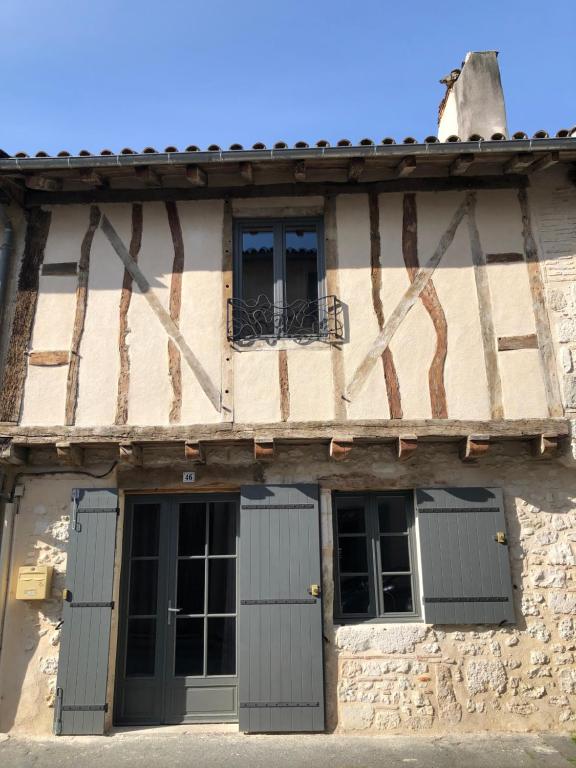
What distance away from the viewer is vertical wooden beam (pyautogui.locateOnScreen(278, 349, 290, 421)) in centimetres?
506

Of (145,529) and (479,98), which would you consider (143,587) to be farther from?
(479,98)

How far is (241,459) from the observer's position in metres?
5.15

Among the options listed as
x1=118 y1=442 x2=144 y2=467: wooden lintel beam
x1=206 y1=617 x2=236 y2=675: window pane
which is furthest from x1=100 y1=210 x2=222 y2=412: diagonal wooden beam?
x1=206 y1=617 x2=236 y2=675: window pane

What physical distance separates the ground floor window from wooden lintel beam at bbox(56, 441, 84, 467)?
7.29ft

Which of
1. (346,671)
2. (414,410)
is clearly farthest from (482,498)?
(346,671)

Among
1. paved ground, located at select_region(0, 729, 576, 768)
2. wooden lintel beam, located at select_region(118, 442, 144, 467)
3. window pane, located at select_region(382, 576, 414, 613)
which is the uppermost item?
wooden lintel beam, located at select_region(118, 442, 144, 467)

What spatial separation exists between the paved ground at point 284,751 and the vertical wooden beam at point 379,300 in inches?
97.7

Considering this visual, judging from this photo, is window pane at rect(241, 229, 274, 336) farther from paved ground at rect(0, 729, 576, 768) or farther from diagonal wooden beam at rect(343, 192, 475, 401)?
paved ground at rect(0, 729, 576, 768)

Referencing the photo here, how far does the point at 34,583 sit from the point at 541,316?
4.81 metres

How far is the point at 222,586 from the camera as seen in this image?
202 inches

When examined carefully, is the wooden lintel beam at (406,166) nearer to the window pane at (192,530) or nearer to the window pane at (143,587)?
the window pane at (192,530)

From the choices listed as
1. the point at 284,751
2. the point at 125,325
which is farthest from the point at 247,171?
the point at 284,751

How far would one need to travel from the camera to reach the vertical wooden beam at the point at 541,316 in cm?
506

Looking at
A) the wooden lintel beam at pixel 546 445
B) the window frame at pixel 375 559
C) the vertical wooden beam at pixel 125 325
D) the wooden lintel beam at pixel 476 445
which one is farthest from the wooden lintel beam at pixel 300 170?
the wooden lintel beam at pixel 546 445
